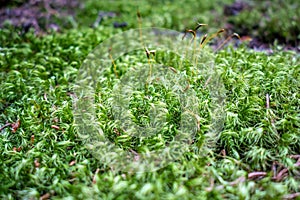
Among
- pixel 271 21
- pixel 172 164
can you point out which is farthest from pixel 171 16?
pixel 172 164

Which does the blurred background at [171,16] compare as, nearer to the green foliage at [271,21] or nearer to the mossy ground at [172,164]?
Result: the green foliage at [271,21]

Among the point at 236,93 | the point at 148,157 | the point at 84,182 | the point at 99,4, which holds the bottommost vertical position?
the point at 84,182

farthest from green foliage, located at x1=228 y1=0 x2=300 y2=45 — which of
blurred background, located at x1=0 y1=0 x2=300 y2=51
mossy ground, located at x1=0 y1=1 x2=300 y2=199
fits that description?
mossy ground, located at x1=0 y1=1 x2=300 y2=199

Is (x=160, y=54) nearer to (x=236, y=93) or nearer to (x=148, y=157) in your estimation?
(x=236, y=93)

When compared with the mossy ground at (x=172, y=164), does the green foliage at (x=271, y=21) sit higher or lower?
higher

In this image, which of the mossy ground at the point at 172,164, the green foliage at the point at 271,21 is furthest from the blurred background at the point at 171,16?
the mossy ground at the point at 172,164

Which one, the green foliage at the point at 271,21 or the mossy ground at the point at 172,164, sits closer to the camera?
the mossy ground at the point at 172,164

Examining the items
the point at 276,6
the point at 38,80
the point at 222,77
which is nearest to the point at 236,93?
the point at 222,77

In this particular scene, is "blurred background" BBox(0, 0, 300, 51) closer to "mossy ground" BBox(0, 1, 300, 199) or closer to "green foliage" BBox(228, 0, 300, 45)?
"green foliage" BBox(228, 0, 300, 45)
